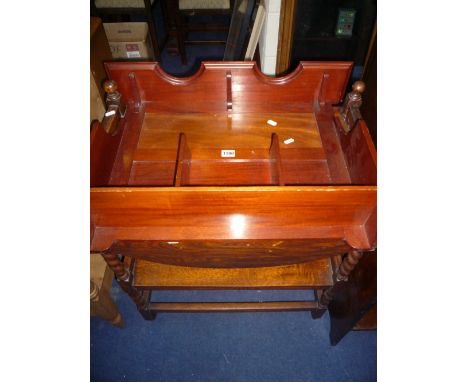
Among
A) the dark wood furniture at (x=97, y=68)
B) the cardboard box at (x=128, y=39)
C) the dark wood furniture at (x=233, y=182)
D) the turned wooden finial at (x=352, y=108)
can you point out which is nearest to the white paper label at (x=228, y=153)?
the dark wood furniture at (x=233, y=182)

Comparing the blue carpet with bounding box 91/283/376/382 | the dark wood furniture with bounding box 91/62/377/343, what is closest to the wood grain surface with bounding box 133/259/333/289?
the dark wood furniture with bounding box 91/62/377/343

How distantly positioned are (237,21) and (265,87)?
102cm

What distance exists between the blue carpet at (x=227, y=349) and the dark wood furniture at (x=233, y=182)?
16 cm

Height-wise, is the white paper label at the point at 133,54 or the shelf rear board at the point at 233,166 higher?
the shelf rear board at the point at 233,166

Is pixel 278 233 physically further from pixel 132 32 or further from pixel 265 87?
pixel 132 32

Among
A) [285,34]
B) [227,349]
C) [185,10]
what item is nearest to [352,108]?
[285,34]

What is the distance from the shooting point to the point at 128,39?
248 cm

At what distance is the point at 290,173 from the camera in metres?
1.07

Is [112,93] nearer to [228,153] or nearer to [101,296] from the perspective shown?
[228,153]

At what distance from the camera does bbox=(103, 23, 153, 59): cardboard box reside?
8.02ft

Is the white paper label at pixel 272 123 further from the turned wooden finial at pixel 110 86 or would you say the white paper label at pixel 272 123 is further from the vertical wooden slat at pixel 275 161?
the turned wooden finial at pixel 110 86

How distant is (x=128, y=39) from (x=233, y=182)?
2.02 metres

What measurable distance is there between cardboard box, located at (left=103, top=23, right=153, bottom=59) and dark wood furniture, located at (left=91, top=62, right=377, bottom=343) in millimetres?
1547

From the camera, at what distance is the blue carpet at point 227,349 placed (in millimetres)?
1462
